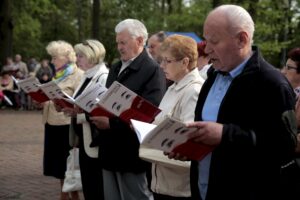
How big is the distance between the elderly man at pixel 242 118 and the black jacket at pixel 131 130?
5.82ft

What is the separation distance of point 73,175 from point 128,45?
2.24 metres

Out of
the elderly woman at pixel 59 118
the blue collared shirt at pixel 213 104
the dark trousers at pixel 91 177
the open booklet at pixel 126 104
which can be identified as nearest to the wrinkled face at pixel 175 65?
the open booklet at pixel 126 104

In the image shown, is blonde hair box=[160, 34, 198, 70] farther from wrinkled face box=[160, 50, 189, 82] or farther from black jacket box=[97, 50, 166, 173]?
black jacket box=[97, 50, 166, 173]

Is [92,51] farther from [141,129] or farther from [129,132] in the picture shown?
[141,129]

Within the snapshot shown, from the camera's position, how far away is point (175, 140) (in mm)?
2859

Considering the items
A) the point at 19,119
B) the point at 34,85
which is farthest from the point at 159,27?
the point at 34,85

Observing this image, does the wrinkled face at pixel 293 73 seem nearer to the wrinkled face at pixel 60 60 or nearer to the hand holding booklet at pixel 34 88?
the hand holding booklet at pixel 34 88

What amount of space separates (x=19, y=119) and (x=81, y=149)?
11.2 meters

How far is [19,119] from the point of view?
53.7 feet

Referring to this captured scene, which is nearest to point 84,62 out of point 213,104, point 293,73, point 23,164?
point 293,73

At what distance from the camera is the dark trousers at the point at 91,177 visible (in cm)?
539

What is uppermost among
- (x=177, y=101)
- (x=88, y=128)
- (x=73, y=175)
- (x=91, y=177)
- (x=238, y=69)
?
(x=238, y=69)

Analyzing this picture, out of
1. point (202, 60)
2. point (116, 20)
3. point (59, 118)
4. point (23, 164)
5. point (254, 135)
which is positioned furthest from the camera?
point (116, 20)

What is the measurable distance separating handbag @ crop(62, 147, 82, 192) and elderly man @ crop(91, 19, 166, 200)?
1.51 metres
